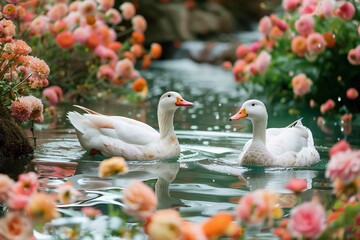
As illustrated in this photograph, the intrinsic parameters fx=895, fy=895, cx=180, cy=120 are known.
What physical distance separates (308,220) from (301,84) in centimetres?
642

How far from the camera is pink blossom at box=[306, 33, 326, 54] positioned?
369 inches

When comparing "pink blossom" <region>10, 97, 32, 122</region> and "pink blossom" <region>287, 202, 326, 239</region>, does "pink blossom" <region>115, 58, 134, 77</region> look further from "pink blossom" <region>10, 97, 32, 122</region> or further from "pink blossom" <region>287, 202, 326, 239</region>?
"pink blossom" <region>287, 202, 326, 239</region>

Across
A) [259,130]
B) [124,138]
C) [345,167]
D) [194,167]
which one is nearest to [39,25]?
[124,138]

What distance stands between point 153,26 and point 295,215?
57.4 ft

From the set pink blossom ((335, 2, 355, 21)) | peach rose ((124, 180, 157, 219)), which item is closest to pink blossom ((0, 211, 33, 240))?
peach rose ((124, 180, 157, 219))

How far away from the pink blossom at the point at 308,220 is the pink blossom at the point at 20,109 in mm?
3641

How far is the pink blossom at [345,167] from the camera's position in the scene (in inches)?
142

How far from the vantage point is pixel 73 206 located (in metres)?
5.19

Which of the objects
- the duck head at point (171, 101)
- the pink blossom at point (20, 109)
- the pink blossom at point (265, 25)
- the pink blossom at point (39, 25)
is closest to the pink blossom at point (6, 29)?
the pink blossom at point (20, 109)

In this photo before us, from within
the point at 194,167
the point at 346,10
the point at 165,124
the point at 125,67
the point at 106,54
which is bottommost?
the point at 194,167

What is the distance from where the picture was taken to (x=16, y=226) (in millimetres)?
3475

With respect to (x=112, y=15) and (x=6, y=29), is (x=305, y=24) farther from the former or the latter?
(x=6, y=29)

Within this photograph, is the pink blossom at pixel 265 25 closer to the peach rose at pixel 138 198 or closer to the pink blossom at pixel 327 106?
the pink blossom at pixel 327 106

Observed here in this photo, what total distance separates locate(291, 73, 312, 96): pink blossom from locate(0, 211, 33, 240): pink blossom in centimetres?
660
